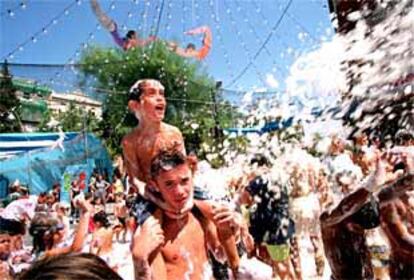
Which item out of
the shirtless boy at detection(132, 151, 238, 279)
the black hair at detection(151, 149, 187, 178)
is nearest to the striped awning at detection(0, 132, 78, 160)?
the black hair at detection(151, 149, 187, 178)

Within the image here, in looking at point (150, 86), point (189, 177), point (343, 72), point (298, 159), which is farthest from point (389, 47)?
point (189, 177)

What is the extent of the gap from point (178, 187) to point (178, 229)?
0.17 m

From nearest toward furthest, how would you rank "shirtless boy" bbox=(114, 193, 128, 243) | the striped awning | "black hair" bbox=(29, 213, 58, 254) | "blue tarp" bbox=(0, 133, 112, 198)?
"black hair" bbox=(29, 213, 58, 254)
"shirtless boy" bbox=(114, 193, 128, 243)
"blue tarp" bbox=(0, 133, 112, 198)
the striped awning

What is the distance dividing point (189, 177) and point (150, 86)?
731 mm

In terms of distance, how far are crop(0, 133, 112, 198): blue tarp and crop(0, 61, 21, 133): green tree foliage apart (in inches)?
24.2

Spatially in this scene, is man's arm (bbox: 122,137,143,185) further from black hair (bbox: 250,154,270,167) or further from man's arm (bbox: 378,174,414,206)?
black hair (bbox: 250,154,270,167)

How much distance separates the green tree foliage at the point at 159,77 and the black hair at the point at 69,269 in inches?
191

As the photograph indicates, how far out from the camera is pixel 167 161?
255 centimetres

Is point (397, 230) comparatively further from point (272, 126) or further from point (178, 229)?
point (272, 126)

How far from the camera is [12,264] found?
350 cm

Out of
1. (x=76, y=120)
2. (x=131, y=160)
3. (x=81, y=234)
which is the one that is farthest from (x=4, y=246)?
(x=76, y=120)

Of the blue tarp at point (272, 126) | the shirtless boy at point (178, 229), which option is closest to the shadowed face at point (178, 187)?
the shirtless boy at point (178, 229)

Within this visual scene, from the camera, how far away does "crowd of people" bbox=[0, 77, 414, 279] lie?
1614 millimetres

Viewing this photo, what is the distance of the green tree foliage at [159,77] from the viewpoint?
21.0 feet
